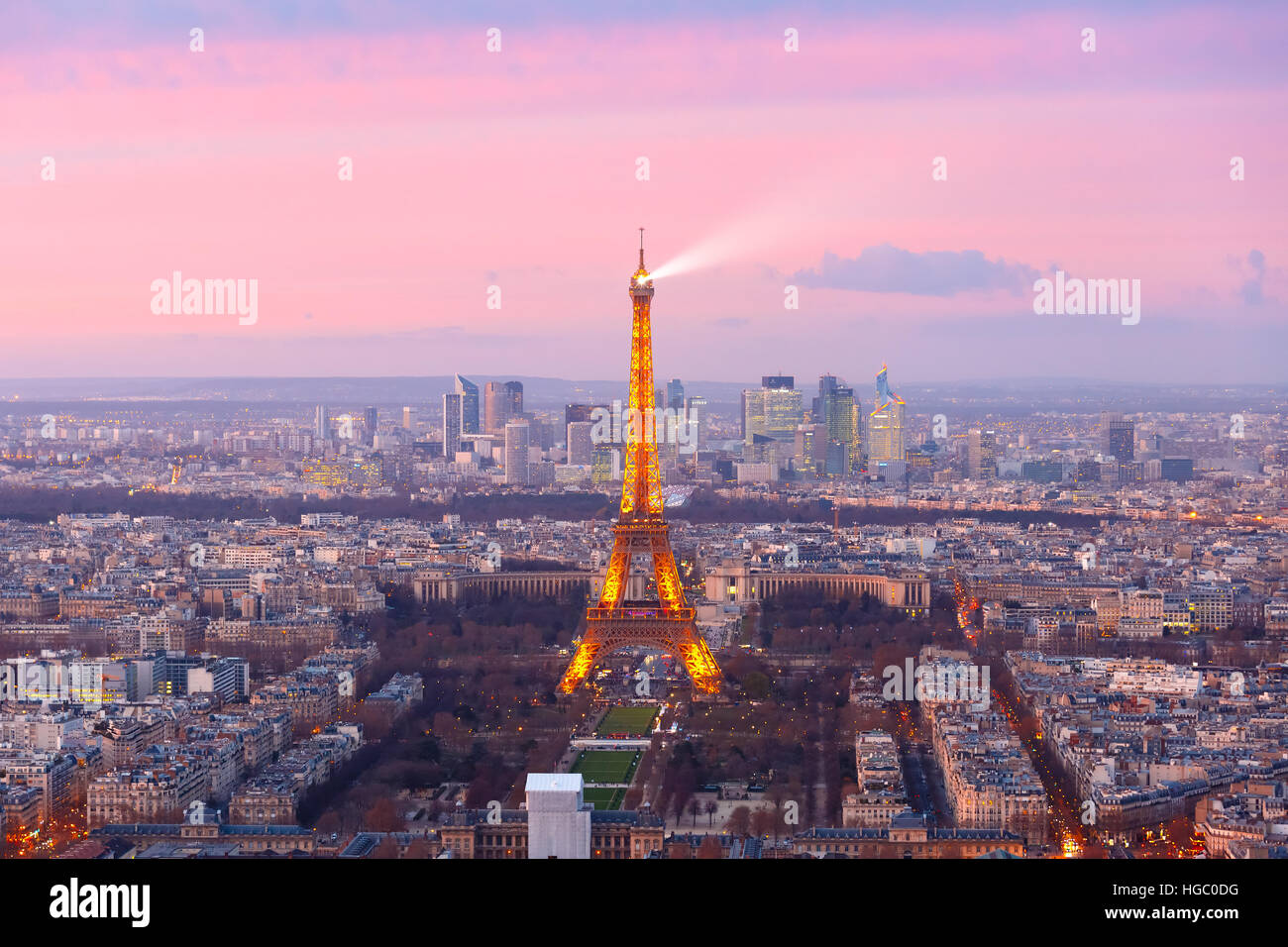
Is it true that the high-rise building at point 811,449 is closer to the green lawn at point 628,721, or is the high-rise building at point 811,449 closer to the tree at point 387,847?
the green lawn at point 628,721

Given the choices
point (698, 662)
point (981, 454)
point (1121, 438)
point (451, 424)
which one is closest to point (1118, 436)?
point (1121, 438)

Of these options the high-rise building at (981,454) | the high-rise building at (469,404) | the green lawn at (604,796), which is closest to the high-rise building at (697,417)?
the high-rise building at (469,404)

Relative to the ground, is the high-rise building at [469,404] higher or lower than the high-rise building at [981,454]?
higher

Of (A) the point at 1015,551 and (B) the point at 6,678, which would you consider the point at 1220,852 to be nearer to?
(B) the point at 6,678

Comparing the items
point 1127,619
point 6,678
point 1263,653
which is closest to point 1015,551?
point 1127,619

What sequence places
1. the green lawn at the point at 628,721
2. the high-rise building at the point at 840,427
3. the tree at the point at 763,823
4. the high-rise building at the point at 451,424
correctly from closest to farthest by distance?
the tree at the point at 763,823 → the green lawn at the point at 628,721 → the high-rise building at the point at 840,427 → the high-rise building at the point at 451,424
